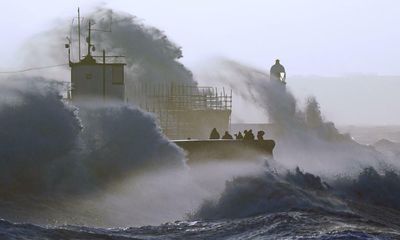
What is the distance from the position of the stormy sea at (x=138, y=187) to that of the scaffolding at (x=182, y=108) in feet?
42.6

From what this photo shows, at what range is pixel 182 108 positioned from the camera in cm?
4691

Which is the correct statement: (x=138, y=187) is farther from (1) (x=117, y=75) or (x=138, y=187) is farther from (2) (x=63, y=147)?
(1) (x=117, y=75)

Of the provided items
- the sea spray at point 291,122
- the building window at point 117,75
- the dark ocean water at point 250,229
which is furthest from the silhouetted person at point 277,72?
the dark ocean water at point 250,229

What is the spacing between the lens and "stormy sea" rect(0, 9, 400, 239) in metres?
19.8

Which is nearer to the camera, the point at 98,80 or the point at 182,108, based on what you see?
the point at 98,80

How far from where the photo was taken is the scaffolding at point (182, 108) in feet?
146

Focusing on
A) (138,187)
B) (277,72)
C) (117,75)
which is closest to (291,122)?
(277,72)

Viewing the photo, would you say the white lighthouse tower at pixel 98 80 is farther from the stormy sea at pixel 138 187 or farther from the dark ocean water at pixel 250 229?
the dark ocean water at pixel 250 229

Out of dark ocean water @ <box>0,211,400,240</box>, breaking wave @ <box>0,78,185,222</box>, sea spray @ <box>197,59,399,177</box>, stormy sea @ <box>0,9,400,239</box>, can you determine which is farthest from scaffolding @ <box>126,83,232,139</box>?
dark ocean water @ <box>0,211,400,240</box>

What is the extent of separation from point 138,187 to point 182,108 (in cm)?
2232

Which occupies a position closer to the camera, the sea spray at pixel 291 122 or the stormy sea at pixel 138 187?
the stormy sea at pixel 138 187

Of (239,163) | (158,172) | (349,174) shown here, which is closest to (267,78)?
(349,174)

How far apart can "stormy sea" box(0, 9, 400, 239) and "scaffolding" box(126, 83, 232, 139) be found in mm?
12974

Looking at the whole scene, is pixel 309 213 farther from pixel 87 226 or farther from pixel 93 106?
pixel 93 106
